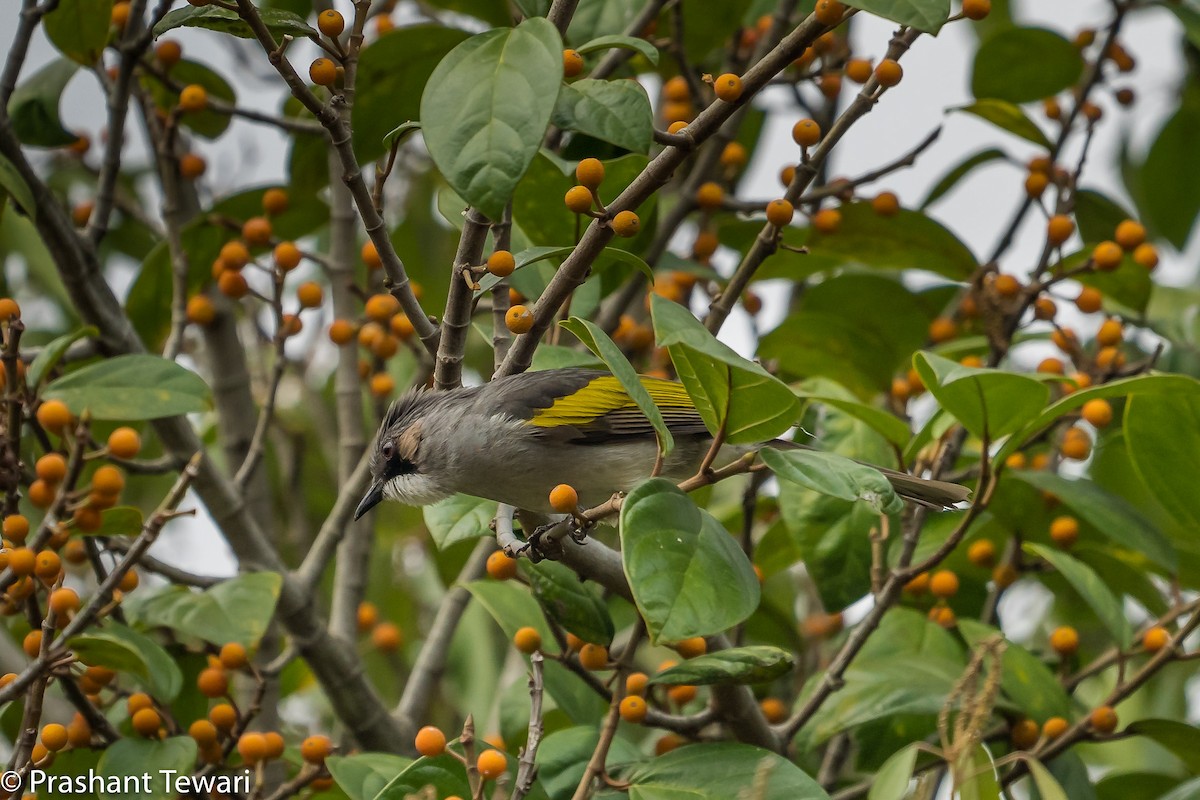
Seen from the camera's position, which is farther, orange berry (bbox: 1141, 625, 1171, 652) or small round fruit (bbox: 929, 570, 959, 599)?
small round fruit (bbox: 929, 570, 959, 599)

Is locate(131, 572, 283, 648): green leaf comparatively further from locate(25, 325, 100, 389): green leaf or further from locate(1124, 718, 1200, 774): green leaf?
locate(1124, 718, 1200, 774): green leaf

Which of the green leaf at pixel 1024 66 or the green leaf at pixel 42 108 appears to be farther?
the green leaf at pixel 1024 66

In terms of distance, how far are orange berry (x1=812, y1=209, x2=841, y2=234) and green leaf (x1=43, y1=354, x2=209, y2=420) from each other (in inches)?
73.8

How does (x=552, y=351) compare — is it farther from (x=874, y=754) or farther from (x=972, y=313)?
(x=972, y=313)

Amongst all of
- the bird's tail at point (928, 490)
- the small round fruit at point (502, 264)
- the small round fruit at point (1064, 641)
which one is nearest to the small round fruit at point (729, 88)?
the small round fruit at point (502, 264)

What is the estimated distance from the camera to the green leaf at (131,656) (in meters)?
2.77

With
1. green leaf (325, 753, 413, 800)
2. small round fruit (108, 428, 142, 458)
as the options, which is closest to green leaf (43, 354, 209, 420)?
small round fruit (108, 428, 142, 458)

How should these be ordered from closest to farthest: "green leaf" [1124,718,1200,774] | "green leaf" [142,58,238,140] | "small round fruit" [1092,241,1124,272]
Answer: "green leaf" [1124,718,1200,774], "small round fruit" [1092,241,1124,272], "green leaf" [142,58,238,140]

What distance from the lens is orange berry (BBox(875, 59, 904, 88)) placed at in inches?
109

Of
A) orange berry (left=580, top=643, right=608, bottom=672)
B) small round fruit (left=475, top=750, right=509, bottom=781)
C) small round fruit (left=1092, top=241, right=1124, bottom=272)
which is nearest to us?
small round fruit (left=475, top=750, right=509, bottom=781)

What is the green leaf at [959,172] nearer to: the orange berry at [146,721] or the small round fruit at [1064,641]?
the small round fruit at [1064,641]

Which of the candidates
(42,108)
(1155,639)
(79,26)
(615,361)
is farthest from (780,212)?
(42,108)

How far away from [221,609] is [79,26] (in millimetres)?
1751

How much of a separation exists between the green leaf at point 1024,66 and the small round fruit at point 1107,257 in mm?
812
